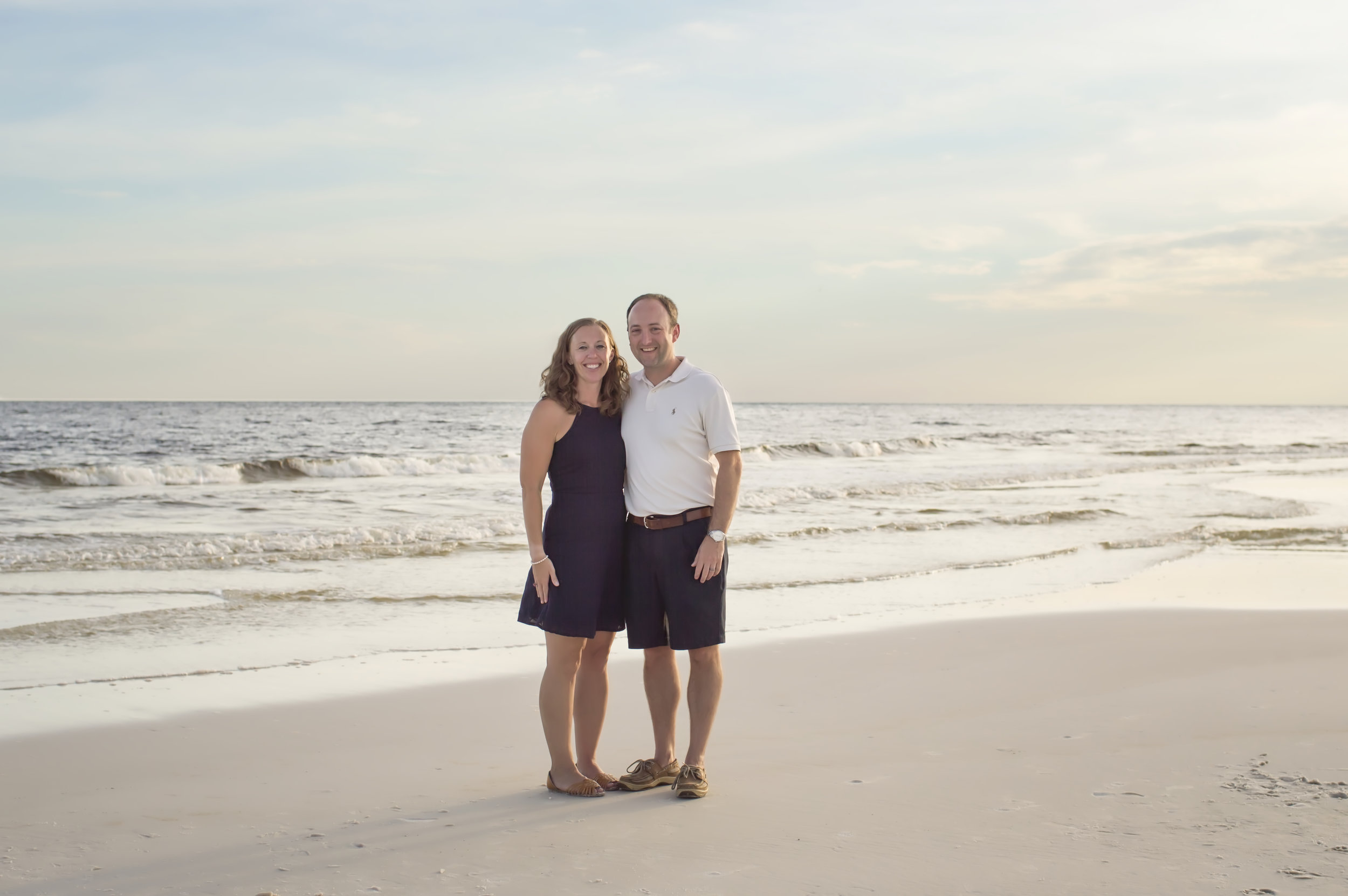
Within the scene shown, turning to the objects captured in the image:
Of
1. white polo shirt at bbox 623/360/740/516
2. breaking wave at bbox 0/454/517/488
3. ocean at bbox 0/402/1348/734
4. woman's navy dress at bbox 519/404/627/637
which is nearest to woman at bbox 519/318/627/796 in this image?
woman's navy dress at bbox 519/404/627/637

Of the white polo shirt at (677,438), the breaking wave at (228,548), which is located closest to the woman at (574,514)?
the white polo shirt at (677,438)

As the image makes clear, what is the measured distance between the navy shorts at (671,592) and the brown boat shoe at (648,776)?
480mm

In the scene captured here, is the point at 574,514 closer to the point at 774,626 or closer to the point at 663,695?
the point at 663,695

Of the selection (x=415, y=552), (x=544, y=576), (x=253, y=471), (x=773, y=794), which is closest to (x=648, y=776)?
(x=773, y=794)

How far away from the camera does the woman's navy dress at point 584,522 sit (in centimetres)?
391

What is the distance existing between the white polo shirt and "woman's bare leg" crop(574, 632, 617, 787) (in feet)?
1.93

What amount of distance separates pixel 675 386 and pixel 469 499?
1373 centimetres

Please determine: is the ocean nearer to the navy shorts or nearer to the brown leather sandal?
the brown leather sandal

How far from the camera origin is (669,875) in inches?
122

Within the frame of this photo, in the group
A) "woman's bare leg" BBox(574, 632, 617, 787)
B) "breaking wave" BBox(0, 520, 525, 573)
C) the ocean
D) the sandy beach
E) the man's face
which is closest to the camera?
the sandy beach

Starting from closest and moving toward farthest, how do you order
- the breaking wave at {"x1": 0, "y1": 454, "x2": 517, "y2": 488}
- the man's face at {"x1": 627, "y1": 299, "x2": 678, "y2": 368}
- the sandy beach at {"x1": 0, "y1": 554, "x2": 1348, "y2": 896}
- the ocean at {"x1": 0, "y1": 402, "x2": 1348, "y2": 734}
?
the sandy beach at {"x1": 0, "y1": 554, "x2": 1348, "y2": 896}
the man's face at {"x1": 627, "y1": 299, "x2": 678, "y2": 368}
the ocean at {"x1": 0, "y1": 402, "x2": 1348, "y2": 734}
the breaking wave at {"x1": 0, "y1": 454, "x2": 517, "y2": 488}

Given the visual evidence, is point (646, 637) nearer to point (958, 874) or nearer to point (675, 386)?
point (675, 386)

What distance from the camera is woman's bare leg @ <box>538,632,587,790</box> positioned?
3977mm

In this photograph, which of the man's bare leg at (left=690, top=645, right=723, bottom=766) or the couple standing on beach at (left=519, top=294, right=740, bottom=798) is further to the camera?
the man's bare leg at (left=690, top=645, right=723, bottom=766)
